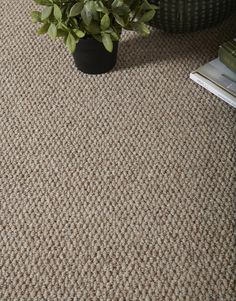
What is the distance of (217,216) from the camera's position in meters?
0.93

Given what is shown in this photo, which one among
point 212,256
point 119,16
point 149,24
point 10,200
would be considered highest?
point 119,16

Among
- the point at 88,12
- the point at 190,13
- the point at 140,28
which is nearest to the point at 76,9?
the point at 88,12

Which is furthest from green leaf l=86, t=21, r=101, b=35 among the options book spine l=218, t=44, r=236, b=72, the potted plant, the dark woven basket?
book spine l=218, t=44, r=236, b=72

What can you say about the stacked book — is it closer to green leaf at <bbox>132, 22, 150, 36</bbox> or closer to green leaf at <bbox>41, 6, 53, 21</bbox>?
green leaf at <bbox>132, 22, 150, 36</bbox>

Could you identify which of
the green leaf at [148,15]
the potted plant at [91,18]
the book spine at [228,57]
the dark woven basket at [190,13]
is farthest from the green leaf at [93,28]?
the book spine at [228,57]

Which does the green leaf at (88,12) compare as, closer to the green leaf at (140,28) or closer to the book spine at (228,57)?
the green leaf at (140,28)

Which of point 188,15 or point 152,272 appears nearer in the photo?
point 152,272

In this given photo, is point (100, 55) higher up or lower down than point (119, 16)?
lower down

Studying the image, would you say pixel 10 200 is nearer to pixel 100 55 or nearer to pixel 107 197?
pixel 107 197

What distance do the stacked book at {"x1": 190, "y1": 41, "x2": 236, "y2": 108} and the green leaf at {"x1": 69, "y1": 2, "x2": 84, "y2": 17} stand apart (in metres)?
0.35

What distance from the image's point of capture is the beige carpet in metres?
0.86

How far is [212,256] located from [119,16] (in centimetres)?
57

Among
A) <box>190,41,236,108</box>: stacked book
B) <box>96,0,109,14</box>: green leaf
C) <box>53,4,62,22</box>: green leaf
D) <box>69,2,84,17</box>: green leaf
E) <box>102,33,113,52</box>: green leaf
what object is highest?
<box>96,0,109,14</box>: green leaf

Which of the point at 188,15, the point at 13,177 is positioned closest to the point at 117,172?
the point at 13,177
